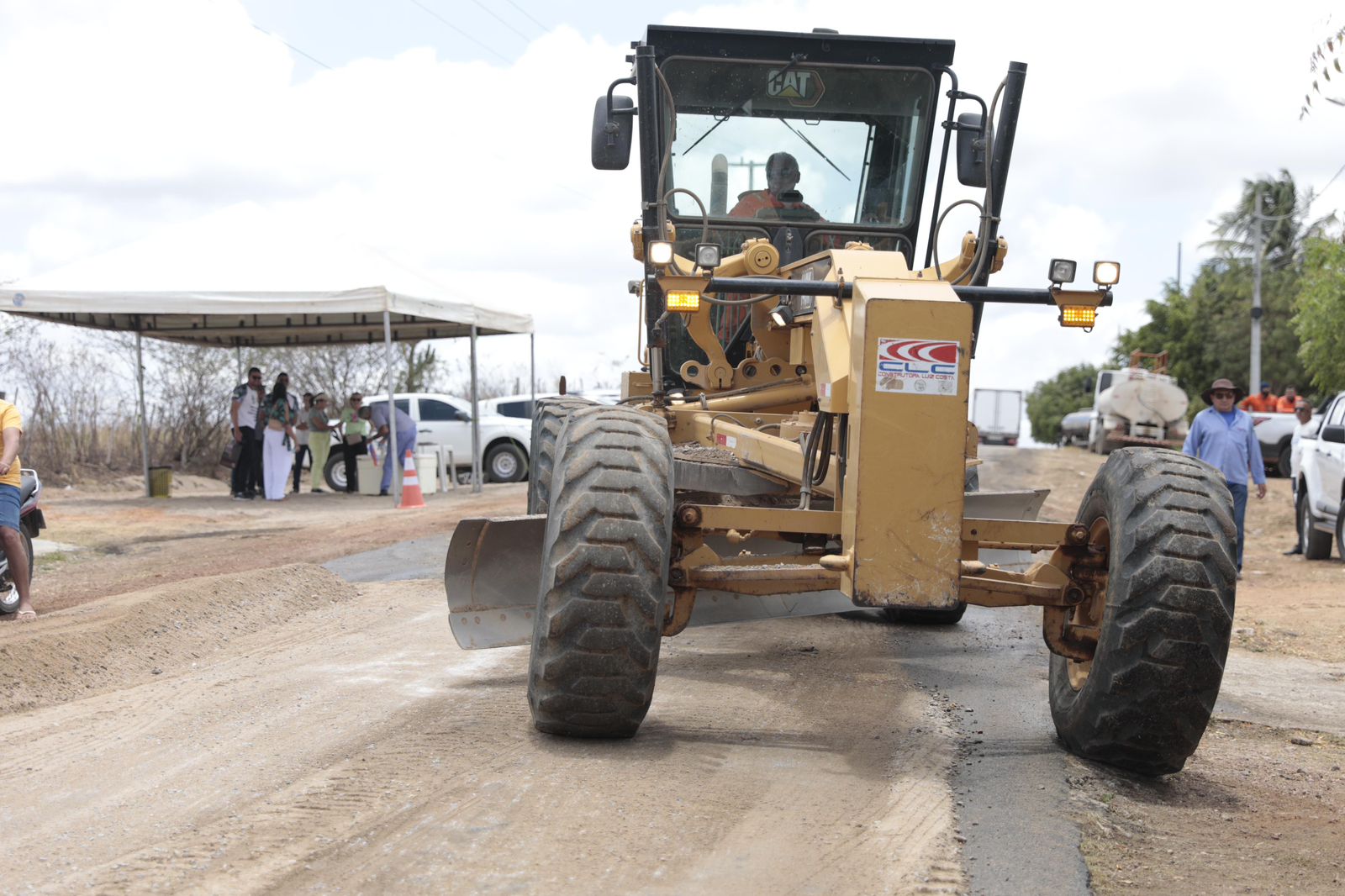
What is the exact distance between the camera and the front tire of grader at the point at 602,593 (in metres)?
4.99

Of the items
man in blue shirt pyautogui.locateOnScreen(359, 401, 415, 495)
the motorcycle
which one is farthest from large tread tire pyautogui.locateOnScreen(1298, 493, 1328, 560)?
the motorcycle

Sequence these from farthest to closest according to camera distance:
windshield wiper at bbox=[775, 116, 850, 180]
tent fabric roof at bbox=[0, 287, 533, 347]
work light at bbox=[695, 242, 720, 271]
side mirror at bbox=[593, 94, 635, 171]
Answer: tent fabric roof at bbox=[0, 287, 533, 347]
windshield wiper at bbox=[775, 116, 850, 180]
side mirror at bbox=[593, 94, 635, 171]
work light at bbox=[695, 242, 720, 271]

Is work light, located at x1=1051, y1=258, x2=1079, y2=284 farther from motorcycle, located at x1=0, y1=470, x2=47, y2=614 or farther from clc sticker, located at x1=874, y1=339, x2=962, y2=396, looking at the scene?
motorcycle, located at x1=0, y1=470, x2=47, y2=614

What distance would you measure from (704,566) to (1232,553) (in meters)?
2.04

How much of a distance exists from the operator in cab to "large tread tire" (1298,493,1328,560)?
9.62m

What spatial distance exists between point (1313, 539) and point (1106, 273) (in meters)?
10.7

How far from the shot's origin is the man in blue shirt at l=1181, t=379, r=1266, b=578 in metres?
12.6

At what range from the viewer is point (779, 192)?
327 inches

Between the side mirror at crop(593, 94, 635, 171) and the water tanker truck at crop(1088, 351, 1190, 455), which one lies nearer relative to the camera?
the side mirror at crop(593, 94, 635, 171)

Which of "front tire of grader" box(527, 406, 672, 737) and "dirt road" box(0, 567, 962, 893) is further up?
"front tire of grader" box(527, 406, 672, 737)

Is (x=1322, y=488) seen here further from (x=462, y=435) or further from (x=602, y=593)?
(x=462, y=435)

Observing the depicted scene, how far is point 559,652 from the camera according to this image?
5039 millimetres

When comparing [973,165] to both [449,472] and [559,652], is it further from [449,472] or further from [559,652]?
[449,472]

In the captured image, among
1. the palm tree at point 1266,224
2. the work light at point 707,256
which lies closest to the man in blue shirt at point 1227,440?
the work light at point 707,256
